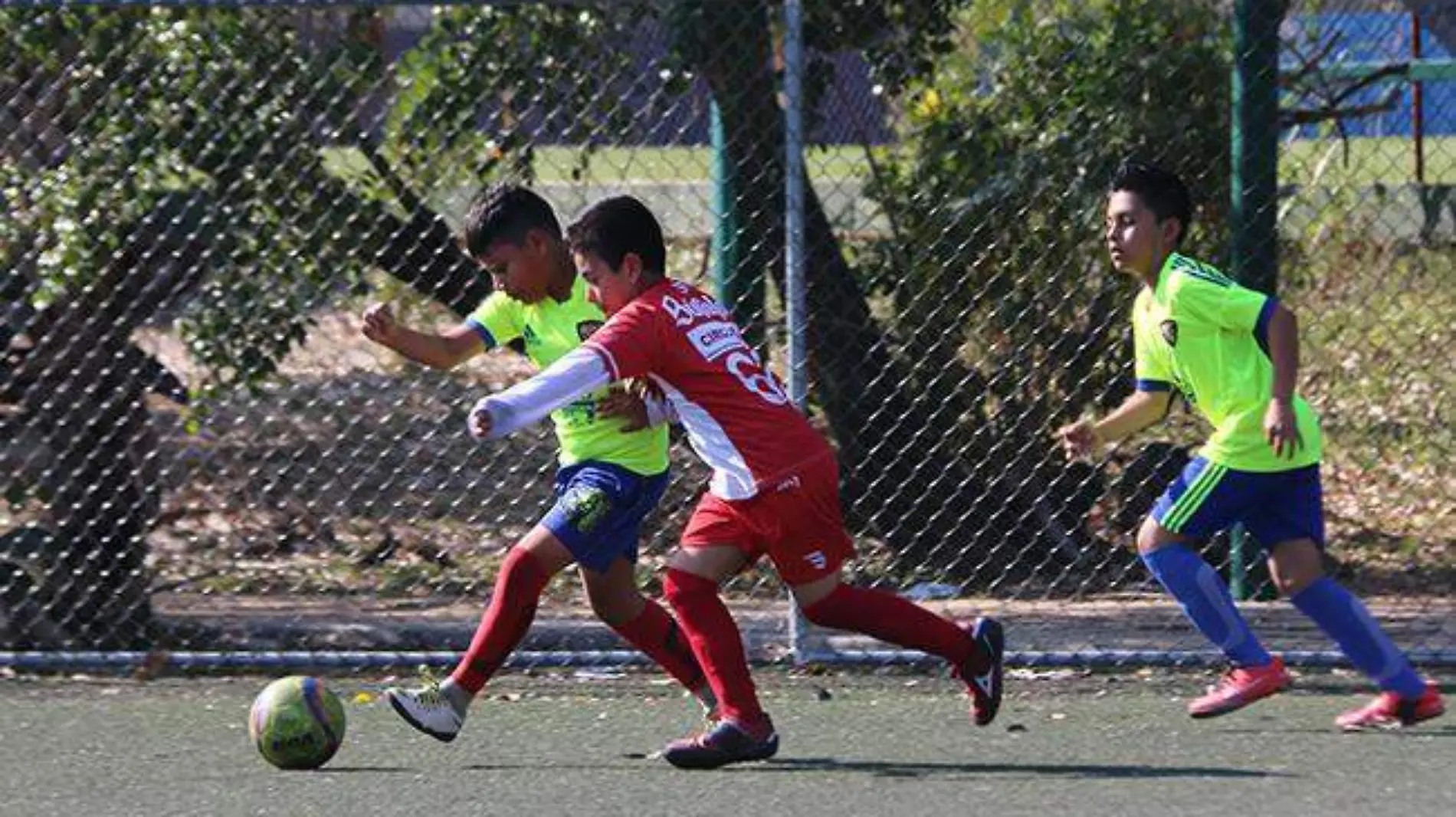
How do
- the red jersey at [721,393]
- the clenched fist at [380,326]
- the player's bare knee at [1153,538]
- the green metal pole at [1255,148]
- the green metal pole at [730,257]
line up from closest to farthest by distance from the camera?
the red jersey at [721,393] → the clenched fist at [380,326] → the player's bare knee at [1153,538] → the green metal pole at [1255,148] → the green metal pole at [730,257]

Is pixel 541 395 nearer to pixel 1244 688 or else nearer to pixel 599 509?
pixel 599 509

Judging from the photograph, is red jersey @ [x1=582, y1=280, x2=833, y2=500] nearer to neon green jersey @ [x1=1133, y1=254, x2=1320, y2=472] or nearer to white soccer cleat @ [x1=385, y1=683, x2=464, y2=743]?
white soccer cleat @ [x1=385, y1=683, x2=464, y2=743]

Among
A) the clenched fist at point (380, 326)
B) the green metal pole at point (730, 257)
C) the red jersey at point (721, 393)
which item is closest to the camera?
the red jersey at point (721, 393)

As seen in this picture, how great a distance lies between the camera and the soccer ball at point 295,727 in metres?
6.39

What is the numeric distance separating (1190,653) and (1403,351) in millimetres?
2873

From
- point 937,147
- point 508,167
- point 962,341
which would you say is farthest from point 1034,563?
point 508,167

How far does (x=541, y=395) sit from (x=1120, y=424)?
166 centimetres

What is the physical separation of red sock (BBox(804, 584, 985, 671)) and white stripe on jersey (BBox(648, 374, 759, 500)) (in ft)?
1.22

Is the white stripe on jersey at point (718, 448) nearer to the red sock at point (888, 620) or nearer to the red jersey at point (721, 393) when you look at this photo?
the red jersey at point (721, 393)

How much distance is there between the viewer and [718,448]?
6.35m

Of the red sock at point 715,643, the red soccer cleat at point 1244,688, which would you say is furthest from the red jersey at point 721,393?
the red soccer cleat at point 1244,688

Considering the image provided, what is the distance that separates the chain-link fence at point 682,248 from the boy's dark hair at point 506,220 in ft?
4.93

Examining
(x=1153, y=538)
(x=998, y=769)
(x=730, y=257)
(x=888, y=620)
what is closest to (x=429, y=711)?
(x=888, y=620)

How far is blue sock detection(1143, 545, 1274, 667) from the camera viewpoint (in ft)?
21.8
